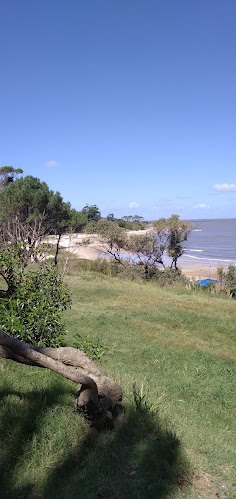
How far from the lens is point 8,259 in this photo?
5.21 m

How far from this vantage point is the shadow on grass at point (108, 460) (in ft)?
8.55

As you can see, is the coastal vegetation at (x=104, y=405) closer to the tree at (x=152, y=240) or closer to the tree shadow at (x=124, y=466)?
the tree shadow at (x=124, y=466)

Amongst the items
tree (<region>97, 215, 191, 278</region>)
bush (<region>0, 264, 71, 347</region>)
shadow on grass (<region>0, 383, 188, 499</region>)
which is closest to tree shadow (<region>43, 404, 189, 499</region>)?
shadow on grass (<region>0, 383, 188, 499</region>)

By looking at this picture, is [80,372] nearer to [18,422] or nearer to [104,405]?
[104,405]

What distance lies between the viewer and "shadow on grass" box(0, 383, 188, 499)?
2.61 m

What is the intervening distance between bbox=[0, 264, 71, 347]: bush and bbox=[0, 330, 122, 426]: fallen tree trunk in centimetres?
104

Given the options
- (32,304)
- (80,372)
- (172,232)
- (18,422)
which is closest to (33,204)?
(172,232)

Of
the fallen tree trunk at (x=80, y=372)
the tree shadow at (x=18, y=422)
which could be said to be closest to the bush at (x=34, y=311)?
the tree shadow at (x=18, y=422)

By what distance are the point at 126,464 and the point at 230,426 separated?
2.08m

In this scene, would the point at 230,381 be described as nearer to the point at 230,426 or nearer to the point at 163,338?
the point at 230,426

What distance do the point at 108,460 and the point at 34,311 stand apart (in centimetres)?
208

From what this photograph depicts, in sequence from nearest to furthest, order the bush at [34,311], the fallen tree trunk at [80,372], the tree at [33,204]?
the fallen tree trunk at [80,372] → the bush at [34,311] → the tree at [33,204]

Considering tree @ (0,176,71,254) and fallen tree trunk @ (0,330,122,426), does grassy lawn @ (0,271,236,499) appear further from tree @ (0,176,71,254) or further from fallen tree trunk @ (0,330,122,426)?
tree @ (0,176,71,254)

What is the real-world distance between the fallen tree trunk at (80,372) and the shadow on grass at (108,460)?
7.2 inches
